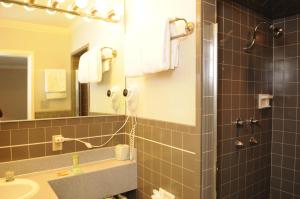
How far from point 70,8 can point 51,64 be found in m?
0.45

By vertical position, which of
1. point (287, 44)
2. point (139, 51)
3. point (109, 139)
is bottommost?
point (109, 139)

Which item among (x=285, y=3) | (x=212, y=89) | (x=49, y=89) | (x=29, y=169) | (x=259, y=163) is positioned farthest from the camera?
(x=259, y=163)

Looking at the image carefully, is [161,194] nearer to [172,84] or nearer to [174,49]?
[172,84]

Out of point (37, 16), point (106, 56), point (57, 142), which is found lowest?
point (57, 142)

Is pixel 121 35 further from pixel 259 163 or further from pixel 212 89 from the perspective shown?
pixel 259 163

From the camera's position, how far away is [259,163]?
7.04 feet

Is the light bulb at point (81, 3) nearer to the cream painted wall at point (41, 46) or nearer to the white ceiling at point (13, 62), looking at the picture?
the cream painted wall at point (41, 46)

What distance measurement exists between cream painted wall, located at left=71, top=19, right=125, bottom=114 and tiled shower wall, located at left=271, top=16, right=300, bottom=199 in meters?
1.47

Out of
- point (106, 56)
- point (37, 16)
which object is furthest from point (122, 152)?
point (37, 16)

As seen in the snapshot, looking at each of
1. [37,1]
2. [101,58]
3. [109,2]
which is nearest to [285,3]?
[109,2]

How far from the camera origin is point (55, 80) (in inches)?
66.1

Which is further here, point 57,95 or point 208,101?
point 57,95

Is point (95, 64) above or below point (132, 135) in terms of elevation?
above

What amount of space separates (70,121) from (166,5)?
1062mm
